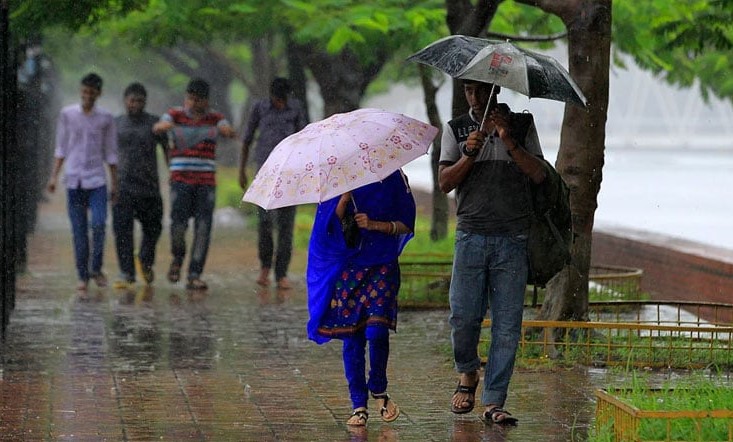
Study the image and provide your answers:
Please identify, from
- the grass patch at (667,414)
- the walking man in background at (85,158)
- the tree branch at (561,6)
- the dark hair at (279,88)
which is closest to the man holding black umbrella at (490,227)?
the grass patch at (667,414)

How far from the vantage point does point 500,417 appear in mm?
7430

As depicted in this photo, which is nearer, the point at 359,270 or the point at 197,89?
the point at 359,270

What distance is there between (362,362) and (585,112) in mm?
2934

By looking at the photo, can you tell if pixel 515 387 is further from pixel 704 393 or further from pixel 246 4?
pixel 246 4

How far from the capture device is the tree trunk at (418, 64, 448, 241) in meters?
16.2

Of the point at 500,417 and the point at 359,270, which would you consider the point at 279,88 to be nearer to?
the point at 359,270

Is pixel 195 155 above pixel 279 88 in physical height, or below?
below

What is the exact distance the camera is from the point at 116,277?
15.9 metres

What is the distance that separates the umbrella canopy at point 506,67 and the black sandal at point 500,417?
146 cm

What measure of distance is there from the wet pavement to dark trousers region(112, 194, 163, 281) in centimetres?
78

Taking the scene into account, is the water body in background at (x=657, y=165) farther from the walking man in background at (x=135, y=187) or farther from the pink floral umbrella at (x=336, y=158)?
the walking man in background at (x=135, y=187)

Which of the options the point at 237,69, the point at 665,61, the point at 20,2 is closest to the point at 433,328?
the point at 20,2

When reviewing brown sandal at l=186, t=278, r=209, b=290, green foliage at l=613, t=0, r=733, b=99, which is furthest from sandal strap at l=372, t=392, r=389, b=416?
brown sandal at l=186, t=278, r=209, b=290

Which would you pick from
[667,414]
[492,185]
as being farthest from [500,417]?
[667,414]
